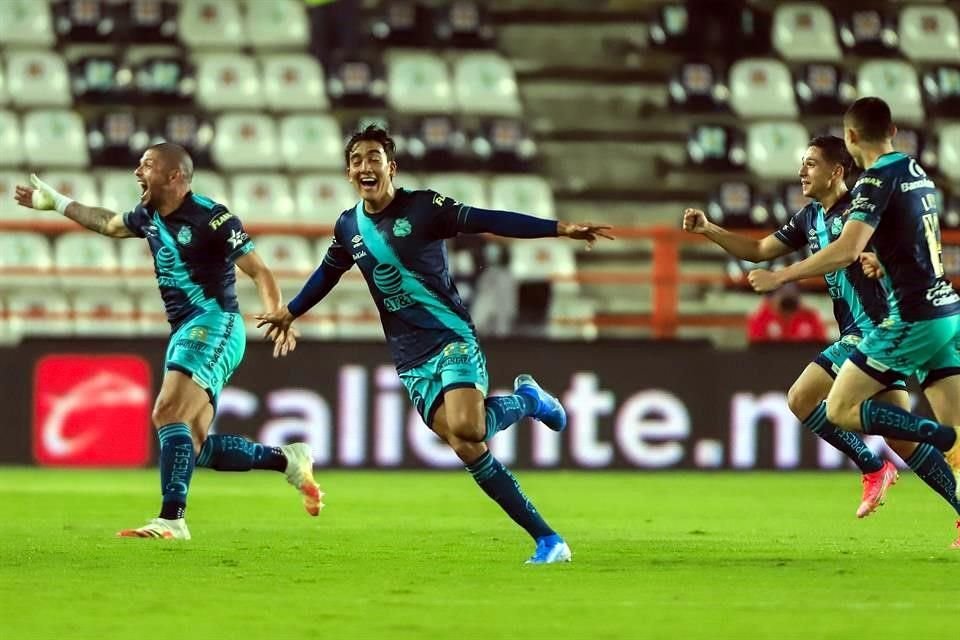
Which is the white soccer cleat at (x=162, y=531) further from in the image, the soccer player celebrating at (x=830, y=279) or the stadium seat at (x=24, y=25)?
the stadium seat at (x=24, y=25)

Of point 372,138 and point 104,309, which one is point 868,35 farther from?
point 372,138

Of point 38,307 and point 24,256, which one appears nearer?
point 38,307

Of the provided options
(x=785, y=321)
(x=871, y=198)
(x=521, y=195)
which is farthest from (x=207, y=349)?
(x=521, y=195)

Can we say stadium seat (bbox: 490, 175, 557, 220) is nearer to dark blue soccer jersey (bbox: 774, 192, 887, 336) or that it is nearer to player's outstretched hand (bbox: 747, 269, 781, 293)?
dark blue soccer jersey (bbox: 774, 192, 887, 336)

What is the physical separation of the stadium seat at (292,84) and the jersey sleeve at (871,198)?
41.8 ft

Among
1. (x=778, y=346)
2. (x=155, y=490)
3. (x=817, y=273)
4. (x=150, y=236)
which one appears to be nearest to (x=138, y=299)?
(x=155, y=490)

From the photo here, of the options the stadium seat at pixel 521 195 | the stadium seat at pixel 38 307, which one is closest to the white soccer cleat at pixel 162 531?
the stadium seat at pixel 38 307

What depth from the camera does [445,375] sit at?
26.6 ft

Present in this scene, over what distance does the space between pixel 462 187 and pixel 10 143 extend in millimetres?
4584

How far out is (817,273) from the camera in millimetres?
8016

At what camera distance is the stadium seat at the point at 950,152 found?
68.9ft

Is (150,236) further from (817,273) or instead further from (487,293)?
(487,293)

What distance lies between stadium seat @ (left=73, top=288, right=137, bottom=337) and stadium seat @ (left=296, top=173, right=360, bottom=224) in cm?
217

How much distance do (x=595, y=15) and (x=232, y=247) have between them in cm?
1367
